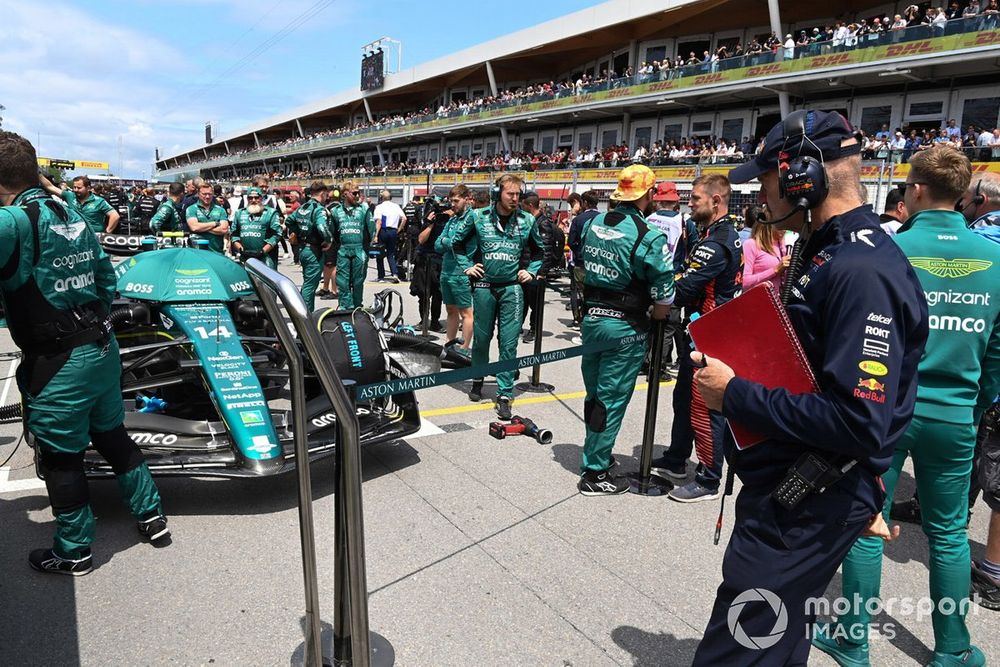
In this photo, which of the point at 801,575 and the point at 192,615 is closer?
the point at 801,575

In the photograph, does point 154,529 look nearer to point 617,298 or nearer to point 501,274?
point 617,298

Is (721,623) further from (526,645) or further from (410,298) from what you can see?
(410,298)

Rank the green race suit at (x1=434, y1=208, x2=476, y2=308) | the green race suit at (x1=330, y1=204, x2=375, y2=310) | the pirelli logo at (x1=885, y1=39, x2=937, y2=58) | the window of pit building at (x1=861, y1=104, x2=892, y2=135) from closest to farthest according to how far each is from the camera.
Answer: the green race suit at (x1=434, y1=208, x2=476, y2=308), the green race suit at (x1=330, y1=204, x2=375, y2=310), the pirelli logo at (x1=885, y1=39, x2=937, y2=58), the window of pit building at (x1=861, y1=104, x2=892, y2=135)

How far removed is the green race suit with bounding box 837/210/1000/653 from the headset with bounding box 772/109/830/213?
1.19 m

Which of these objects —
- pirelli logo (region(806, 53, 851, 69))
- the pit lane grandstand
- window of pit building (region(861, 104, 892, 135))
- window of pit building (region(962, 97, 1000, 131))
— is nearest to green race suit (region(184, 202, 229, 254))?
the pit lane grandstand

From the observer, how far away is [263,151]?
75.2m

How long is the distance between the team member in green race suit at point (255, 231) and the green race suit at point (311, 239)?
0.35 metres

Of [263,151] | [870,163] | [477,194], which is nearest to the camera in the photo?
A: [477,194]

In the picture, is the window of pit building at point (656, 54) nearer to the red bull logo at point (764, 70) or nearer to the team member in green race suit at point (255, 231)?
the red bull logo at point (764, 70)

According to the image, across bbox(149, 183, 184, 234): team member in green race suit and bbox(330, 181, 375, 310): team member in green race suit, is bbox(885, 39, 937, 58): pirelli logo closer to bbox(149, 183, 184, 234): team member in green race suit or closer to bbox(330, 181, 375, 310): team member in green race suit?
bbox(330, 181, 375, 310): team member in green race suit

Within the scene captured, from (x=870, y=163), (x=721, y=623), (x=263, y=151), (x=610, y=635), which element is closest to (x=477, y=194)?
(x=610, y=635)

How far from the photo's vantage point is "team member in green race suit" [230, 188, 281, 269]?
30.6 feet

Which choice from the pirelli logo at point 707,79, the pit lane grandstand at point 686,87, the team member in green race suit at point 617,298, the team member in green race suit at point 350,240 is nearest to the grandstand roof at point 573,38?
the pit lane grandstand at point 686,87

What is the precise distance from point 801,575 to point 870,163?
709 inches
